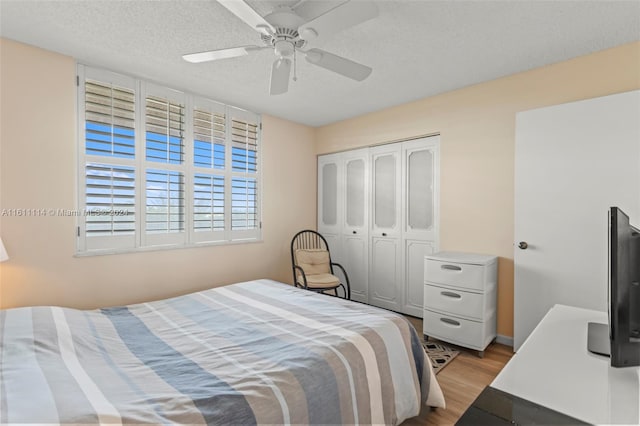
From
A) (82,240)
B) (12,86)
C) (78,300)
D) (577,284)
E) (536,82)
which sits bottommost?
(78,300)

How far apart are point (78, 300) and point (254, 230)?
1.81 metres

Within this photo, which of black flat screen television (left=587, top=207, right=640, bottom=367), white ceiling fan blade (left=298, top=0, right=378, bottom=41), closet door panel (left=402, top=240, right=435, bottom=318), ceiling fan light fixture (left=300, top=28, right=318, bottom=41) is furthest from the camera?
closet door panel (left=402, top=240, right=435, bottom=318)

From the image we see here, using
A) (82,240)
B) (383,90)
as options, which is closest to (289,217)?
(383,90)

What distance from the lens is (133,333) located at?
180 cm

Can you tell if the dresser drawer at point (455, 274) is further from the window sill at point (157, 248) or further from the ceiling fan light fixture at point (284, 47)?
the ceiling fan light fixture at point (284, 47)

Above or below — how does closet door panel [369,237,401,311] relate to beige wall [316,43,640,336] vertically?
below

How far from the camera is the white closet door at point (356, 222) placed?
13.2ft

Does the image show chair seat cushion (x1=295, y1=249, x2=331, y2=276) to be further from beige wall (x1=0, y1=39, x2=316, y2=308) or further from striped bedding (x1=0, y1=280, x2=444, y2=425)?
striped bedding (x1=0, y1=280, x2=444, y2=425)

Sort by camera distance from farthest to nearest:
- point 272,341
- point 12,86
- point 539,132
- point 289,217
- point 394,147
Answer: point 289,217 < point 394,147 < point 539,132 < point 12,86 < point 272,341

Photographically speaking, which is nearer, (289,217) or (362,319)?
(362,319)

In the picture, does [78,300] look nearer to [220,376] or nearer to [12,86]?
[12,86]

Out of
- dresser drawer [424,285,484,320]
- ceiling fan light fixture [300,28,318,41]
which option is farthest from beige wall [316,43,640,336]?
ceiling fan light fixture [300,28,318,41]

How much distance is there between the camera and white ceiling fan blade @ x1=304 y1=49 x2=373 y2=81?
1.83m

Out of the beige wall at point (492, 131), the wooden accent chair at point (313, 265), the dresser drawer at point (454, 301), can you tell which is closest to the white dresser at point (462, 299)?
the dresser drawer at point (454, 301)
